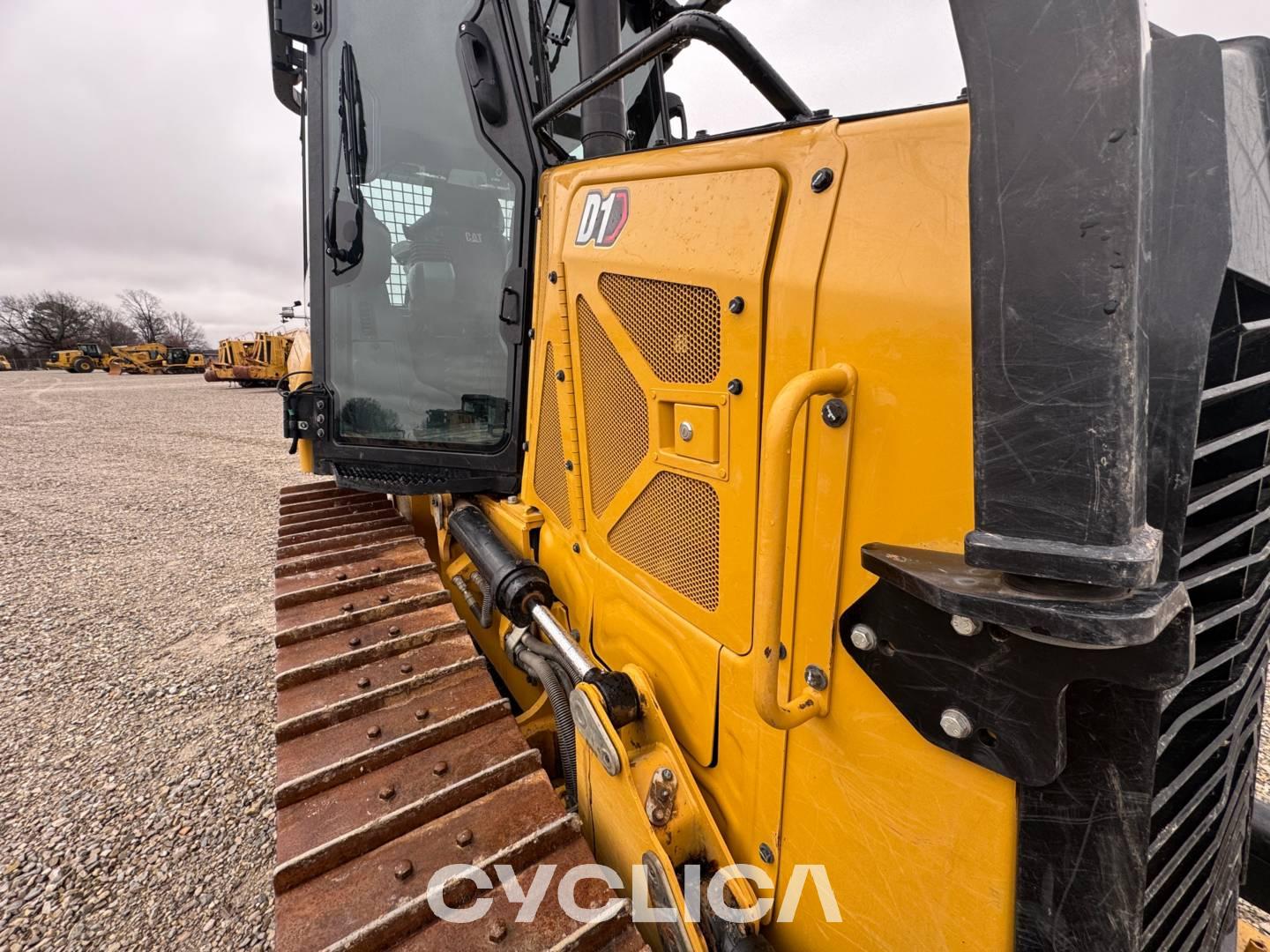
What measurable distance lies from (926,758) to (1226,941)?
3.15ft

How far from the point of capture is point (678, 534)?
1.25m

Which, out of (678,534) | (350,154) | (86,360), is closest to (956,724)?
(678,534)

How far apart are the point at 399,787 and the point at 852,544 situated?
1213mm

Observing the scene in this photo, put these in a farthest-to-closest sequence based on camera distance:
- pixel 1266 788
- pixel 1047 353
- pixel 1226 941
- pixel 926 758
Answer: pixel 1266 788 → pixel 1226 941 → pixel 926 758 → pixel 1047 353

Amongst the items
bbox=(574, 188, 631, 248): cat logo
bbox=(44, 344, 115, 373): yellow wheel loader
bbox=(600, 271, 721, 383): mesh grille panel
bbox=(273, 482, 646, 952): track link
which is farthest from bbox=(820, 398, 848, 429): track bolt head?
bbox=(44, 344, 115, 373): yellow wheel loader

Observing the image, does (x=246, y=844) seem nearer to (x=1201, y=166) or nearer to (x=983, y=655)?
(x=983, y=655)

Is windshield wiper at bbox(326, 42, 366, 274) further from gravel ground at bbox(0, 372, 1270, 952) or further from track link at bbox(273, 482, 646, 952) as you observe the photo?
gravel ground at bbox(0, 372, 1270, 952)

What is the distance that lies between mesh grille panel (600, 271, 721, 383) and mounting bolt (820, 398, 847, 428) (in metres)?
0.26

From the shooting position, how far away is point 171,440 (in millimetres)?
12320

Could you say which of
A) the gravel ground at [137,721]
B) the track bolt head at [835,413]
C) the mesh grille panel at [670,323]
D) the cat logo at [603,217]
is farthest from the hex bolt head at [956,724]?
the gravel ground at [137,721]

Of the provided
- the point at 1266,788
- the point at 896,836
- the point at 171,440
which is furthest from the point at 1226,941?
the point at 171,440

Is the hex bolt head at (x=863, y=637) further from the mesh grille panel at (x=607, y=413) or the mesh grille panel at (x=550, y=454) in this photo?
the mesh grille panel at (x=550, y=454)

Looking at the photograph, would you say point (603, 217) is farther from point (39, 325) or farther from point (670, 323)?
point (39, 325)

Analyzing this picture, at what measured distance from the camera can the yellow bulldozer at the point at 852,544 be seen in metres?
0.58
